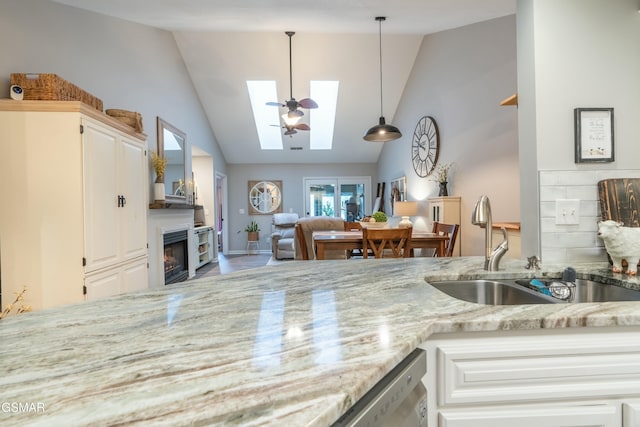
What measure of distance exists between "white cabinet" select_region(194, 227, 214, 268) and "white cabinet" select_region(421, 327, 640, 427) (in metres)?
5.52

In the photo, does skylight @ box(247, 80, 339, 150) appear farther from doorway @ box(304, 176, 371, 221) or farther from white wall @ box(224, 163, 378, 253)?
doorway @ box(304, 176, 371, 221)

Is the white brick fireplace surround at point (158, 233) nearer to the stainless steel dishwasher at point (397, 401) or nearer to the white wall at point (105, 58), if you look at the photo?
the white wall at point (105, 58)

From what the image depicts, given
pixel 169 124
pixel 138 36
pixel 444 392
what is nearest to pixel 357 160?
pixel 169 124

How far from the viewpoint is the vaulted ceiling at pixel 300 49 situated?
10.6ft

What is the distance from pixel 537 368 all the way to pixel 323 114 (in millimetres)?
6783

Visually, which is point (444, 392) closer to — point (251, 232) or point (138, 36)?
point (138, 36)

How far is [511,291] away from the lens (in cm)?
136

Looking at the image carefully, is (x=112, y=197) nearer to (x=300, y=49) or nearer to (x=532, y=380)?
(x=532, y=380)

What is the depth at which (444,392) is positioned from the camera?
2.78 feet

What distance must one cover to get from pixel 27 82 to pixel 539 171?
296cm

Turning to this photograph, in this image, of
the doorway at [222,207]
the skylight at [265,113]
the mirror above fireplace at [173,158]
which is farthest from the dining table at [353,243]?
the doorway at [222,207]

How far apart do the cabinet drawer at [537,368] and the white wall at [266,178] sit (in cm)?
801

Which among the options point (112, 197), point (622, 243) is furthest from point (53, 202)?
point (622, 243)

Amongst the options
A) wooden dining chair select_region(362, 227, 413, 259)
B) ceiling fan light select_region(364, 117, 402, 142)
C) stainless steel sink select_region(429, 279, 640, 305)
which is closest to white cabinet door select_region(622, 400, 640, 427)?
stainless steel sink select_region(429, 279, 640, 305)
